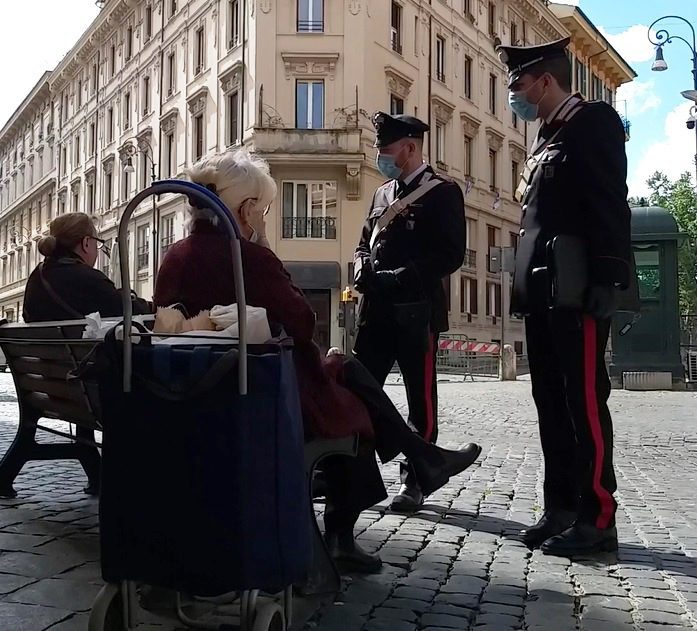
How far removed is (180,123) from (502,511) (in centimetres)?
3463

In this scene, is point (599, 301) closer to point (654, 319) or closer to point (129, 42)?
A: point (654, 319)

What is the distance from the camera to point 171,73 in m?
39.0

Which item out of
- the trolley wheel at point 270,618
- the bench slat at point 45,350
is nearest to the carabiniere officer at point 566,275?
the trolley wheel at point 270,618

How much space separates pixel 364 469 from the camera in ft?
10.7

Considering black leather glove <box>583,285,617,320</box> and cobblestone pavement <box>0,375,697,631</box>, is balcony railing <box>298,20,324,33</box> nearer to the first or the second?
cobblestone pavement <box>0,375,697,631</box>

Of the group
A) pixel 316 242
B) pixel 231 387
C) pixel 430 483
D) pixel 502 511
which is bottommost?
pixel 502 511

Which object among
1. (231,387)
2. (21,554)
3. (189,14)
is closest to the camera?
(231,387)

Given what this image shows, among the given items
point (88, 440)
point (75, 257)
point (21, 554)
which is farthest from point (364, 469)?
point (75, 257)

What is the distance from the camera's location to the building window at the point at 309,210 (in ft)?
104

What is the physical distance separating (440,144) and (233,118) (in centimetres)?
895

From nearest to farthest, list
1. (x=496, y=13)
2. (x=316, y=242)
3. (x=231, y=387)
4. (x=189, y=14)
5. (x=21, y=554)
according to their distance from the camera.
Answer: (x=231, y=387) → (x=21, y=554) → (x=316, y=242) → (x=189, y=14) → (x=496, y=13)

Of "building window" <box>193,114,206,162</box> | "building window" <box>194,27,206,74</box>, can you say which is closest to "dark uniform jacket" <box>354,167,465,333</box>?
"building window" <box>193,114,206,162</box>

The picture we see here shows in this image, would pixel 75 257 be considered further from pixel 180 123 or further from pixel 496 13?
pixel 496 13

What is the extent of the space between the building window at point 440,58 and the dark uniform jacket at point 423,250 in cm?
3380
